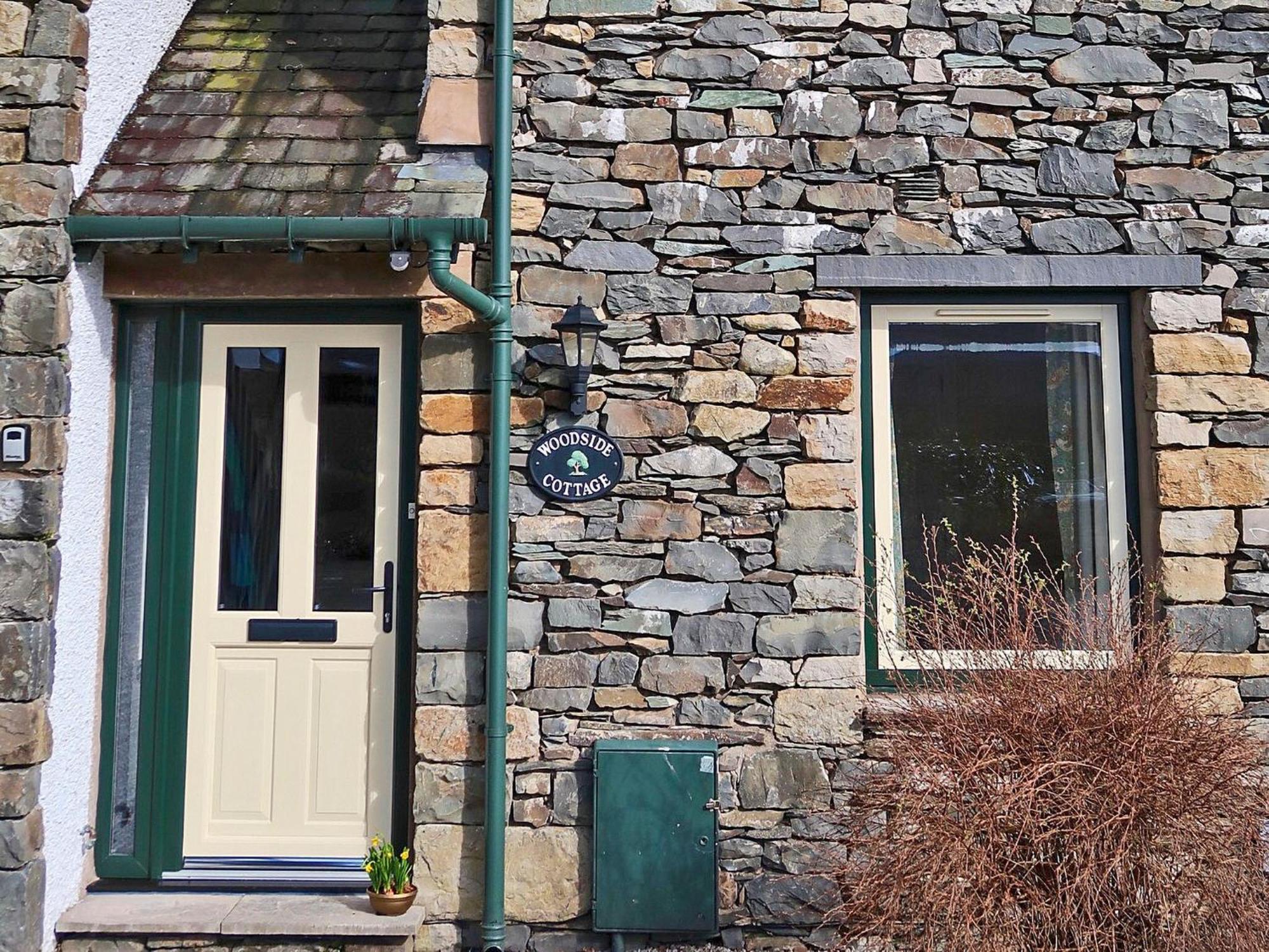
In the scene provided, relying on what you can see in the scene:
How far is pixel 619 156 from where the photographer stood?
4141 millimetres

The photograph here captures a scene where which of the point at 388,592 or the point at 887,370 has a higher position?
the point at 887,370

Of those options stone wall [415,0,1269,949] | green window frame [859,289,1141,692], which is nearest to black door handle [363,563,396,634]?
stone wall [415,0,1269,949]

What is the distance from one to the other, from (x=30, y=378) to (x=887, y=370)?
3.37 metres

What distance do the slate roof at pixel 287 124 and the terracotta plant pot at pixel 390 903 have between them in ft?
8.50

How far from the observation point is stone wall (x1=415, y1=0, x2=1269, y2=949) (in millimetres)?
3932

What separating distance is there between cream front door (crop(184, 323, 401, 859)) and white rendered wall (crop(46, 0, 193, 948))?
0.37m

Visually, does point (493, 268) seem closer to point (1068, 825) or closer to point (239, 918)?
point (239, 918)

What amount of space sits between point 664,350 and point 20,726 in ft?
9.11

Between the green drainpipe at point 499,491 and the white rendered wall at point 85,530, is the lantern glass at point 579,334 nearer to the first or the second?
the green drainpipe at point 499,491

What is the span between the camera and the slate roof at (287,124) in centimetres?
394

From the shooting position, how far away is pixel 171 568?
163 inches

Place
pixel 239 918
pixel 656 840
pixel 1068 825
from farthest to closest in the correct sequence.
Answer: pixel 656 840 < pixel 239 918 < pixel 1068 825

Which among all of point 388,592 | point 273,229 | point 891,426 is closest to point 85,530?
point 388,592

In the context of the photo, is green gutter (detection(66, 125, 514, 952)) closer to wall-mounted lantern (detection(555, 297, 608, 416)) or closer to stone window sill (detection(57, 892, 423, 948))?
wall-mounted lantern (detection(555, 297, 608, 416))
